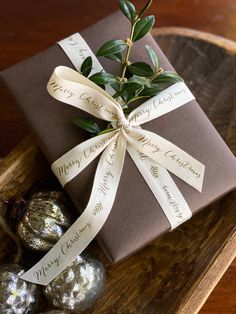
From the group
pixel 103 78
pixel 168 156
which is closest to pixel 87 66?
pixel 103 78

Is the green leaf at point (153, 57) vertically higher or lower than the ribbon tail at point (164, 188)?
higher

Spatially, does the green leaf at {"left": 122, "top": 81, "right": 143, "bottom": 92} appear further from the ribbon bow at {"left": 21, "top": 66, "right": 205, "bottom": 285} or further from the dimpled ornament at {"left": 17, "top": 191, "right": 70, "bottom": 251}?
the dimpled ornament at {"left": 17, "top": 191, "right": 70, "bottom": 251}

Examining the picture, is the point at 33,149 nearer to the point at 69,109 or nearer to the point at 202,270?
the point at 69,109

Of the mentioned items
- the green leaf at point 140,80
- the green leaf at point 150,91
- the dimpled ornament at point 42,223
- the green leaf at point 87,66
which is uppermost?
the green leaf at point 87,66

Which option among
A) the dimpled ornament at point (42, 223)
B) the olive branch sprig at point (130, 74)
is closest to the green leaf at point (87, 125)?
the olive branch sprig at point (130, 74)

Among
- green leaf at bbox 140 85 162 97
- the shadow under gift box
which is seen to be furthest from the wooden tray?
green leaf at bbox 140 85 162 97

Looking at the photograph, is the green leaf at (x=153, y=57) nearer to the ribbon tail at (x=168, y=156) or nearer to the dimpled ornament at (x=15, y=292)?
the ribbon tail at (x=168, y=156)

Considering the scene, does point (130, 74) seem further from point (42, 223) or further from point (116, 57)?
point (42, 223)
